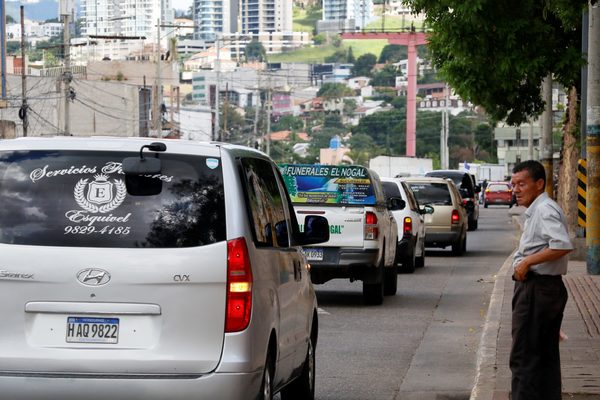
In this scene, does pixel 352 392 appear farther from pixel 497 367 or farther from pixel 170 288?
pixel 170 288

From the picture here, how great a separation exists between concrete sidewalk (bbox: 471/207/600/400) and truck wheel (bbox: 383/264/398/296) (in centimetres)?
163

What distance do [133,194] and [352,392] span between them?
4234 mm

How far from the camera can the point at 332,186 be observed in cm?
1883

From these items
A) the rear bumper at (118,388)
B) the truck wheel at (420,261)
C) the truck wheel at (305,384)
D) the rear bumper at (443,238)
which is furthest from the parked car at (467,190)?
the rear bumper at (118,388)

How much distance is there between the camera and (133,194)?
7637mm

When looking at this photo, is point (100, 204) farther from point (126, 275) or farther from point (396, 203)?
point (396, 203)

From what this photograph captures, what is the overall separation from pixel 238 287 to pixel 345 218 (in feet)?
36.0

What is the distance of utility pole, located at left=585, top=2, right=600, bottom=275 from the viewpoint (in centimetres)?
2253

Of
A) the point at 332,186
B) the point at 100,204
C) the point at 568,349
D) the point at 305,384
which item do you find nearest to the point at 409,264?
the point at 332,186

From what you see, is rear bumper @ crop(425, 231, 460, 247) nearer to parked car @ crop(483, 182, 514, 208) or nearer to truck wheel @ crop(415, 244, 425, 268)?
truck wheel @ crop(415, 244, 425, 268)

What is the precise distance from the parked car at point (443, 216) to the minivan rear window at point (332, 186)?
492 inches

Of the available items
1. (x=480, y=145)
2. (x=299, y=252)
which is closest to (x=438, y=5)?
(x=299, y=252)

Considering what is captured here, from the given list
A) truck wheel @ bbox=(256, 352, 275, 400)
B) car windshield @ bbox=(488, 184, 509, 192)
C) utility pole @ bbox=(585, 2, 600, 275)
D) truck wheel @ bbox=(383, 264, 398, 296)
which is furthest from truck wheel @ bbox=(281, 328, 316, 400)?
car windshield @ bbox=(488, 184, 509, 192)

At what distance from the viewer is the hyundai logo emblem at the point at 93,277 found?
7.46 metres
